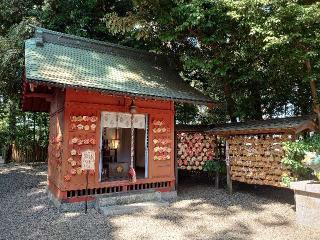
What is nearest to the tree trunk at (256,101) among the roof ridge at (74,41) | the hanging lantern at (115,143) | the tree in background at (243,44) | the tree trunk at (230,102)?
the tree in background at (243,44)

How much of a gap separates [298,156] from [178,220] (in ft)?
12.8

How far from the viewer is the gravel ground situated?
6867 mm

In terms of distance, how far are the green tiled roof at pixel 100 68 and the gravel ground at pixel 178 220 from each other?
3476 mm

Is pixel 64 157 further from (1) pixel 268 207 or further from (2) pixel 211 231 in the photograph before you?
(1) pixel 268 207

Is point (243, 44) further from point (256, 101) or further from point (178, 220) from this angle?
point (178, 220)

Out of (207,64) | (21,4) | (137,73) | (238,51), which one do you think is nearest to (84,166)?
(137,73)

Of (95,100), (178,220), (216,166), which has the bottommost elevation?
(178,220)

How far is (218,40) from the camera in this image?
11.3 metres

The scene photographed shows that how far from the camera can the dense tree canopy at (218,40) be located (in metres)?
9.05

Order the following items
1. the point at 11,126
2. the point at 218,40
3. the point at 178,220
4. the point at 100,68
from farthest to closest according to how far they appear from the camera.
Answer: the point at 11,126 < the point at 218,40 < the point at 100,68 < the point at 178,220

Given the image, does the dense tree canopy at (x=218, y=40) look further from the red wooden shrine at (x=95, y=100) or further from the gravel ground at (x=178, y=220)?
the gravel ground at (x=178, y=220)

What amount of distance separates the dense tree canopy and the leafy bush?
2.24 meters

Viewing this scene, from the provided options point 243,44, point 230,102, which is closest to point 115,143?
point 230,102

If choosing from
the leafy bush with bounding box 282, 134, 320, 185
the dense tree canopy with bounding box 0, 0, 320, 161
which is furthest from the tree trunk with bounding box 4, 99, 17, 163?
the leafy bush with bounding box 282, 134, 320, 185
